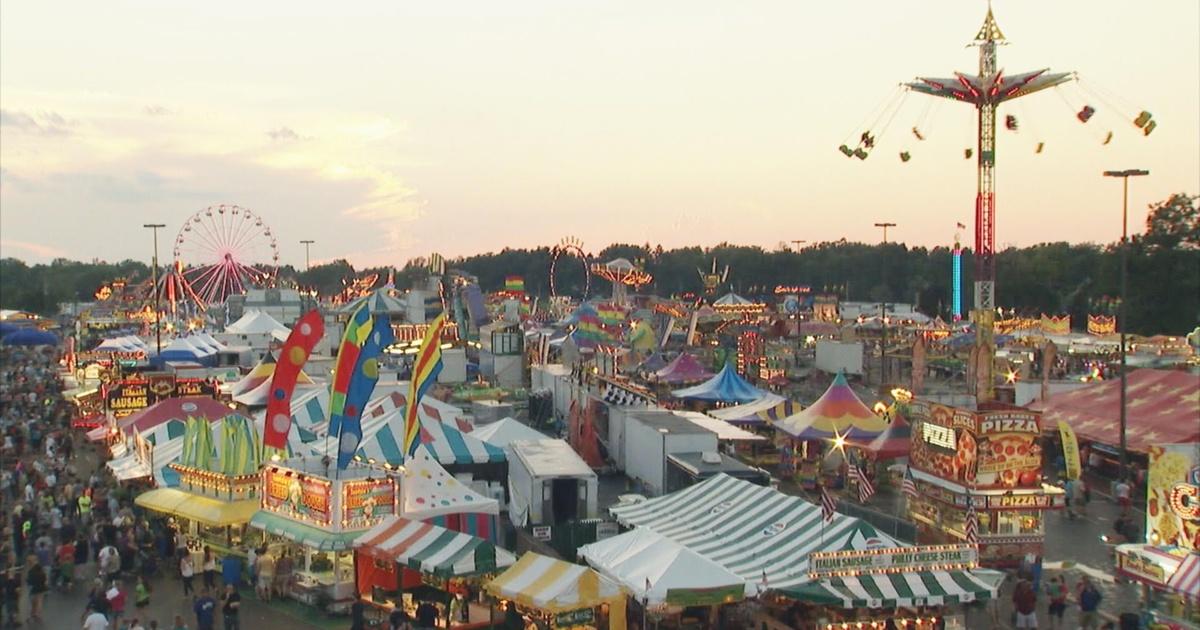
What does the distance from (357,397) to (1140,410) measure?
18.2 metres

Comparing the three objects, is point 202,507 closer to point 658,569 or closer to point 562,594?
point 562,594

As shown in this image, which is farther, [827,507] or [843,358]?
[843,358]

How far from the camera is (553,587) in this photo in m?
12.3

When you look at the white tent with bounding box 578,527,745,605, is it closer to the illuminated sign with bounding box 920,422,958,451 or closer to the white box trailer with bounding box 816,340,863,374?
the illuminated sign with bounding box 920,422,958,451

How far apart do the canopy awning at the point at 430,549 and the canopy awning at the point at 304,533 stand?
1.04ft

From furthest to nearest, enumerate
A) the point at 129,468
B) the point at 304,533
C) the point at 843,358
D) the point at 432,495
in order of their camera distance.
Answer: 1. the point at 843,358
2. the point at 129,468
3. the point at 432,495
4. the point at 304,533

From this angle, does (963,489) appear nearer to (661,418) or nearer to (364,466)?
(661,418)

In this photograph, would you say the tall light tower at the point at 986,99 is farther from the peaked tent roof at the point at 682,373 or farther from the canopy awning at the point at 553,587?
the canopy awning at the point at 553,587

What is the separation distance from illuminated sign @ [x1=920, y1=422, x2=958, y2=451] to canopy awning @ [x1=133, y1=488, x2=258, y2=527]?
38.6 feet

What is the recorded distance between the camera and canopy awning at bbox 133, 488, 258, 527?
1686cm

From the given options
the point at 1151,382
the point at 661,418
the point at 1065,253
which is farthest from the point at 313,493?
the point at 1065,253

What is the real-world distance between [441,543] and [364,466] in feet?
9.69

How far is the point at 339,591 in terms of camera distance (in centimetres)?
1523

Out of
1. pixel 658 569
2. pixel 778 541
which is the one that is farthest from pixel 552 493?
pixel 658 569
